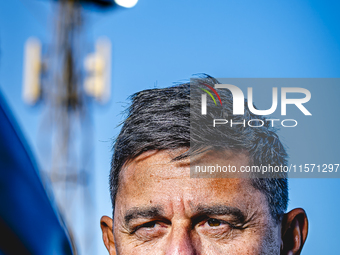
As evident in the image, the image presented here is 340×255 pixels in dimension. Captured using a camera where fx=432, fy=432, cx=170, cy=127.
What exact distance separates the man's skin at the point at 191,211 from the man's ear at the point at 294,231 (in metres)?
0.07

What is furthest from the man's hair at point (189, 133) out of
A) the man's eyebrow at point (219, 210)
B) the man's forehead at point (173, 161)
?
the man's eyebrow at point (219, 210)

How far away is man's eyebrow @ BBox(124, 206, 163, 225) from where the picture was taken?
8.68 feet

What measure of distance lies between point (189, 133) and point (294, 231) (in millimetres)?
1005

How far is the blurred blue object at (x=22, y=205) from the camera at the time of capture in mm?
2809

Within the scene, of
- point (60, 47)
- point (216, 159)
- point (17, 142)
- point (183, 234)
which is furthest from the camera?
point (60, 47)

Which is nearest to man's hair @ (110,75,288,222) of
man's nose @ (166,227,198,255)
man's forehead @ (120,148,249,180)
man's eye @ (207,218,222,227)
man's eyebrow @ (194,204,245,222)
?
man's forehead @ (120,148,249,180)

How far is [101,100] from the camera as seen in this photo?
432 inches

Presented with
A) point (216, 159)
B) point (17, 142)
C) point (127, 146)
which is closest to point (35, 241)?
point (17, 142)

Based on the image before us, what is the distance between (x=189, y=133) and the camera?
269 cm

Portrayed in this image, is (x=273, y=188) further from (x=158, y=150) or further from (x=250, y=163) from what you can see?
(x=158, y=150)

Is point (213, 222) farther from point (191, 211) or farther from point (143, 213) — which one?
point (143, 213)

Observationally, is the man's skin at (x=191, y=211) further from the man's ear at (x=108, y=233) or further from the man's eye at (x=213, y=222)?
the man's ear at (x=108, y=233)

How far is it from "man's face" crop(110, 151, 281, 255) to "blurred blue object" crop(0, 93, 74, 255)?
0.69m

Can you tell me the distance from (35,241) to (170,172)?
1.11m
